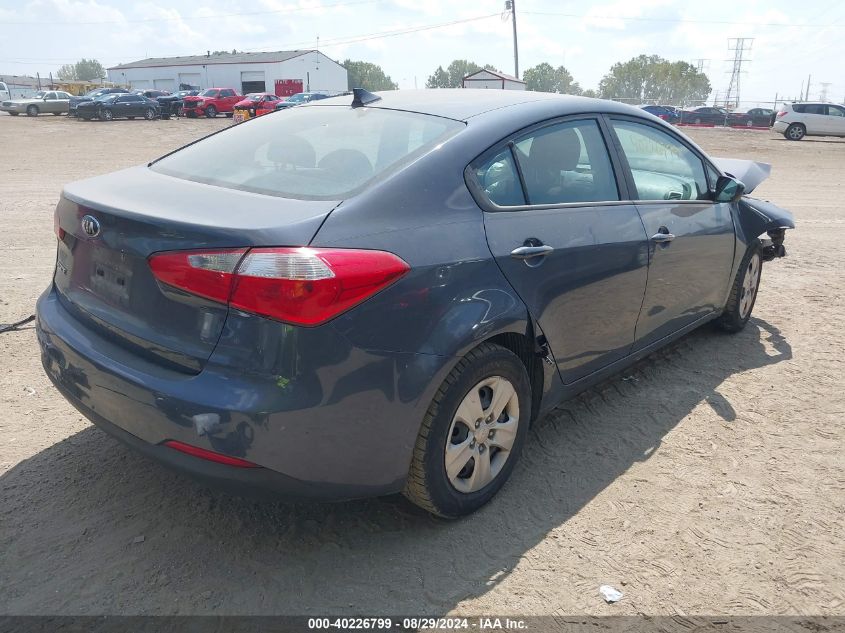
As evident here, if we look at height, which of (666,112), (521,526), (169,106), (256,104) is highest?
(256,104)

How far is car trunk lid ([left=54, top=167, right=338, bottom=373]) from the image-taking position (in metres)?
2.32

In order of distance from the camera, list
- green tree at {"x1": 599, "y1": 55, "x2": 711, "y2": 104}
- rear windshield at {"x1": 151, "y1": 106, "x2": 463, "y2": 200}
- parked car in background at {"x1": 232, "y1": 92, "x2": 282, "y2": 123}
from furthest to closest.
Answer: green tree at {"x1": 599, "y1": 55, "x2": 711, "y2": 104}
parked car in background at {"x1": 232, "y1": 92, "x2": 282, "y2": 123}
rear windshield at {"x1": 151, "y1": 106, "x2": 463, "y2": 200}

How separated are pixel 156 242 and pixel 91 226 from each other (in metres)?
0.39

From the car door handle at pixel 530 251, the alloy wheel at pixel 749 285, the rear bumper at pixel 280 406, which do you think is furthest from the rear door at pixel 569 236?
the alloy wheel at pixel 749 285

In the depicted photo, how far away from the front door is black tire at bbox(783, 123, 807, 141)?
30770 mm

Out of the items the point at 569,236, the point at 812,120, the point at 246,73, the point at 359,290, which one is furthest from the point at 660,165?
the point at 246,73

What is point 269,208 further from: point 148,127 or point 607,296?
point 148,127

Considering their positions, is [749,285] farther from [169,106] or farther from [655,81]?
[655,81]

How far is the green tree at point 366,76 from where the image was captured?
11713 centimetres

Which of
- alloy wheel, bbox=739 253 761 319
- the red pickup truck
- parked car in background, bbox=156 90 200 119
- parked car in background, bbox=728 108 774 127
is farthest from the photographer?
parked car in background, bbox=728 108 774 127

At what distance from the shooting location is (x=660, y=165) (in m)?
4.23

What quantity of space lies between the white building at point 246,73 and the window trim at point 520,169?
70423mm

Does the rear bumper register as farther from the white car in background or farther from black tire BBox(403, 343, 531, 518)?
the white car in background

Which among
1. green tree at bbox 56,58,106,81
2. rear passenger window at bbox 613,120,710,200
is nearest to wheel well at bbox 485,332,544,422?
rear passenger window at bbox 613,120,710,200
